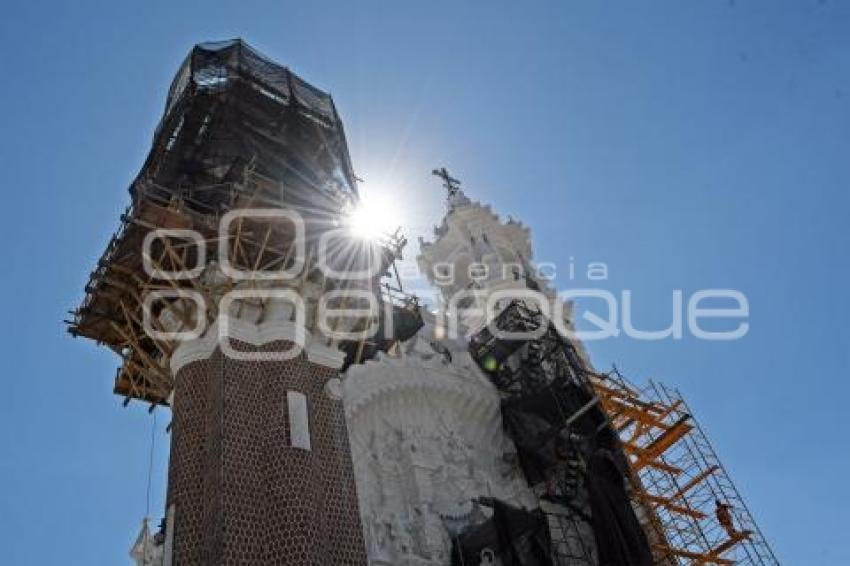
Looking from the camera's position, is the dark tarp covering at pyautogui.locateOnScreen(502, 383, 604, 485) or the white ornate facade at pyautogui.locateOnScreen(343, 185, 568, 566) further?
the dark tarp covering at pyautogui.locateOnScreen(502, 383, 604, 485)

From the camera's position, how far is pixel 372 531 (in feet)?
65.0

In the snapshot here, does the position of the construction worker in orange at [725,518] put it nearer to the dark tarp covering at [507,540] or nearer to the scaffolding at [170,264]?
the dark tarp covering at [507,540]

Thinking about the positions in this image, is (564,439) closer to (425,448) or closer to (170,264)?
(425,448)

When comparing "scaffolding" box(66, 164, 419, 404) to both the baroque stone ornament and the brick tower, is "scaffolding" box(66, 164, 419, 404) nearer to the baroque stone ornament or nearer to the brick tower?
the brick tower

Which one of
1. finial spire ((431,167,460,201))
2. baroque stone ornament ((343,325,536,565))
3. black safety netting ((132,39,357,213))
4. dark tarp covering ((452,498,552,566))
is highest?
finial spire ((431,167,460,201))

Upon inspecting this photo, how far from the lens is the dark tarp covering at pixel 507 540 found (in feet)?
69.5

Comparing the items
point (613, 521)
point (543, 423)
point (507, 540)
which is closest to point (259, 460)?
point (507, 540)

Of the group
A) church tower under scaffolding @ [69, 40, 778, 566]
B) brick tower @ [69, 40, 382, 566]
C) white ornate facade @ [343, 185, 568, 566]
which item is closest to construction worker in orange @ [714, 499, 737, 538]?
church tower under scaffolding @ [69, 40, 778, 566]

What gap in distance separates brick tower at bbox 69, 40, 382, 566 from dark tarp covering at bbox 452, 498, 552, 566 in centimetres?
442

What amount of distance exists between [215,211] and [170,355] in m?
3.90

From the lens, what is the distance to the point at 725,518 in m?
26.0

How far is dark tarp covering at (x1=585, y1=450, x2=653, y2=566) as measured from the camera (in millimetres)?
22484

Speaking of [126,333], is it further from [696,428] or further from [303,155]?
[696,428]

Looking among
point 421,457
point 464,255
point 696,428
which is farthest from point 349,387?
point 464,255
